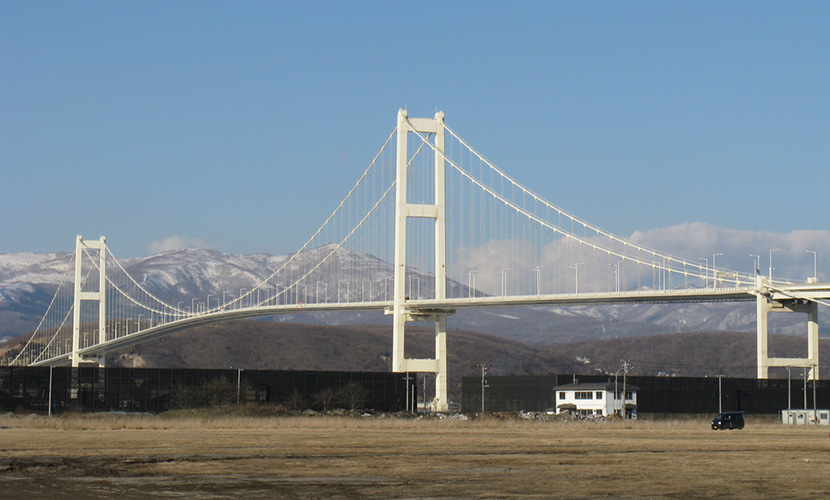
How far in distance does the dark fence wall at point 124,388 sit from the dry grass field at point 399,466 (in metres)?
31.3

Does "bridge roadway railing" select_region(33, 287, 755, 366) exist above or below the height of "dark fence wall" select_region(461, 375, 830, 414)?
above

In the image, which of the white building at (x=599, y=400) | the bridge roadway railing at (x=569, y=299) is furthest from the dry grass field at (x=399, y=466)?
the white building at (x=599, y=400)

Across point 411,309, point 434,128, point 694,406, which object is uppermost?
point 434,128

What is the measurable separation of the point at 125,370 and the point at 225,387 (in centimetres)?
671

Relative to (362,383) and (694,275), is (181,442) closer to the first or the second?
(362,383)

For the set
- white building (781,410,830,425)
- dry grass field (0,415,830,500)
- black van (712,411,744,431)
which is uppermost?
dry grass field (0,415,830,500)

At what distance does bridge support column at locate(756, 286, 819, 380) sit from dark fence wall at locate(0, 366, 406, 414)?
33.8m

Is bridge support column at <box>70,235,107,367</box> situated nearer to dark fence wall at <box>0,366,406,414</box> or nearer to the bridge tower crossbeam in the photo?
dark fence wall at <box>0,366,406,414</box>

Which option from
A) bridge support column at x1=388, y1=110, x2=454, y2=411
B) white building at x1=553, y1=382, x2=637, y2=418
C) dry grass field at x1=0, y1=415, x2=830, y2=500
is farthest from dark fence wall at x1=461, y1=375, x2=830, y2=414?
dry grass field at x1=0, y1=415, x2=830, y2=500

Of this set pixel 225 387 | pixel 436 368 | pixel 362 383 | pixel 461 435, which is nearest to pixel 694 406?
pixel 436 368

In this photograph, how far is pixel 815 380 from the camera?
298 feet

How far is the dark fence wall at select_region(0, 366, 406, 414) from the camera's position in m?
76.9

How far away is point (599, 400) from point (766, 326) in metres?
13.3

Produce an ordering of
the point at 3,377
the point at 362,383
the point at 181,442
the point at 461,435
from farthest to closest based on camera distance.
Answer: the point at 362,383 < the point at 3,377 < the point at 461,435 < the point at 181,442
